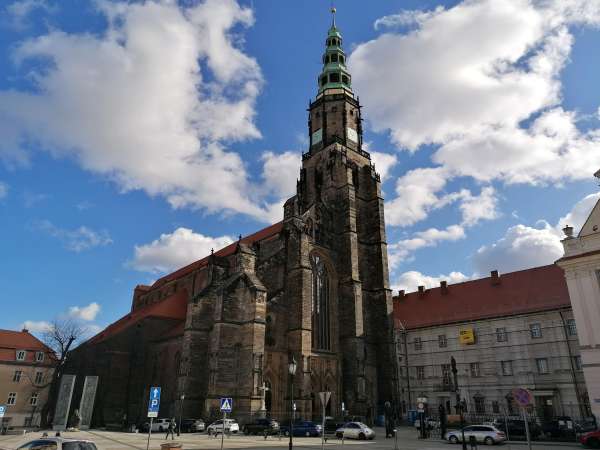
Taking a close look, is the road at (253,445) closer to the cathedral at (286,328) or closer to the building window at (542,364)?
the cathedral at (286,328)

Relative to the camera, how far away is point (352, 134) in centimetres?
5306

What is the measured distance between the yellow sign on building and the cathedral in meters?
7.19

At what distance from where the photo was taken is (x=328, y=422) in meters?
31.7

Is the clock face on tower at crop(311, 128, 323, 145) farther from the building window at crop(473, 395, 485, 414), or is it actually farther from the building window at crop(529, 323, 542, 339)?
the building window at crop(473, 395, 485, 414)

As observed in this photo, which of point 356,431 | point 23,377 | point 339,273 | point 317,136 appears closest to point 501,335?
point 339,273

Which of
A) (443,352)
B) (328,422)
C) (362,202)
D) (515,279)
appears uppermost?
(362,202)

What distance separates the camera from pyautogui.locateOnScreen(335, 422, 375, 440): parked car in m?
27.9

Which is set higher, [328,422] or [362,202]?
[362,202]

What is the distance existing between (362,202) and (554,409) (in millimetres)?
26270

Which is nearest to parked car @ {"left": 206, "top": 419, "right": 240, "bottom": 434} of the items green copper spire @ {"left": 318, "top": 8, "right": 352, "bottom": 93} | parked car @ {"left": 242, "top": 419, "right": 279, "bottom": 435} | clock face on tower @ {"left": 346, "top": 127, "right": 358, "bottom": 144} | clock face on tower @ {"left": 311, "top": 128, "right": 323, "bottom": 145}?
parked car @ {"left": 242, "top": 419, "right": 279, "bottom": 435}

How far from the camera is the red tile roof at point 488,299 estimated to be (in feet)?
127

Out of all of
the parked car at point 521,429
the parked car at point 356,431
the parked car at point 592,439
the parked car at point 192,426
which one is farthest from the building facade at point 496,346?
the parked car at point 192,426

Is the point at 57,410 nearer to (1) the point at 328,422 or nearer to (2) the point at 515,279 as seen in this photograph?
(1) the point at 328,422

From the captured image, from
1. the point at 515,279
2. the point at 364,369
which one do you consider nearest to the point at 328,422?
the point at 364,369
